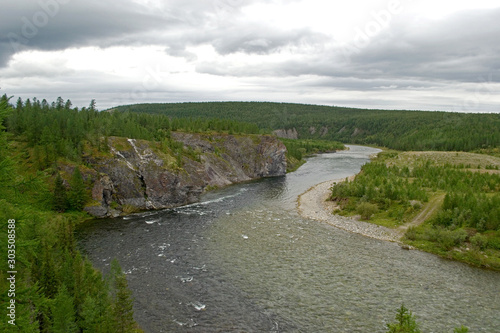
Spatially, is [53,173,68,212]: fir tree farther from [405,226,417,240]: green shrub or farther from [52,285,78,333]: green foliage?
[405,226,417,240]: green shrub

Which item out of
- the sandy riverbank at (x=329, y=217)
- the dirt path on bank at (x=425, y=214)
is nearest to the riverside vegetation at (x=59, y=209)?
the dirt path on bank at (x=425, y=214)

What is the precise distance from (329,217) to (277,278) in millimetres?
29581

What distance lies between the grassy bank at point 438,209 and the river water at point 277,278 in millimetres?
4361

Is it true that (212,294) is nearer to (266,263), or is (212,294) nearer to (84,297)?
(266,263)

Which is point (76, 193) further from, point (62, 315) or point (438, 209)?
point (438, 209)

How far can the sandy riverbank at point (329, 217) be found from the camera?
Result: 56656 mm

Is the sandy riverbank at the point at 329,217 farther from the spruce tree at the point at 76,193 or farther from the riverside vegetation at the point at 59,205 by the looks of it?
the spruce tree at the point at 76,193

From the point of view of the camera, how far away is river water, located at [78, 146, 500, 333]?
3170 cm

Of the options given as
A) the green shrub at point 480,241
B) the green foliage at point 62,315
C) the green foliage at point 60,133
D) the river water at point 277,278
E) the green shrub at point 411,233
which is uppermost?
the green foliage at point 60,133

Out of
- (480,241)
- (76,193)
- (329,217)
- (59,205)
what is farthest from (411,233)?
(59,205)

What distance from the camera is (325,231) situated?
57.8m

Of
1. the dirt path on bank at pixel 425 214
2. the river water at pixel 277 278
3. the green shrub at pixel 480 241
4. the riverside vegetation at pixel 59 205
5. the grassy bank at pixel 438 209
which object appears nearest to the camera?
the riverside vegetation at pixel 59 205

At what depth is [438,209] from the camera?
60281 millimetres

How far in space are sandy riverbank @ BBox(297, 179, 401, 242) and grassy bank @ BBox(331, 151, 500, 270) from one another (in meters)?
2.03
